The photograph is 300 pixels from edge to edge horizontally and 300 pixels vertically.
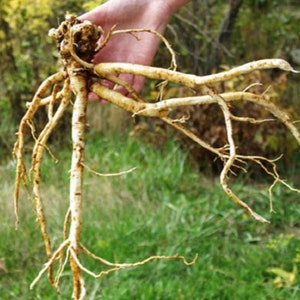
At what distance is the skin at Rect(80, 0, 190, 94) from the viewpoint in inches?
72.8

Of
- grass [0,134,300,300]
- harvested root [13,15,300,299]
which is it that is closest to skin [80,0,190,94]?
harvested root [13,15,300,299]

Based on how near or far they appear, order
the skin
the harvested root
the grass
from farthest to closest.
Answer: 1. the grass
2. the skin
3. the harvested root

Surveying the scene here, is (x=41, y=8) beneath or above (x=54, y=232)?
above

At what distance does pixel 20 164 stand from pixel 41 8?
246 centimetres

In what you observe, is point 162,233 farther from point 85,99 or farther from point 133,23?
point 85,99

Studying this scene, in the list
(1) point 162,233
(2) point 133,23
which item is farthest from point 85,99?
(1) point 162,233

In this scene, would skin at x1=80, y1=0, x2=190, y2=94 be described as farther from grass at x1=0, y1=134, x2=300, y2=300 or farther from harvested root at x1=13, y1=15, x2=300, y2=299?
grass at x1=0, y1=134, x2=300, y2=300

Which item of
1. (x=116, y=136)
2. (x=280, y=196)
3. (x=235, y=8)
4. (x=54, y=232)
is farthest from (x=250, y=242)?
(x=235, y=8)

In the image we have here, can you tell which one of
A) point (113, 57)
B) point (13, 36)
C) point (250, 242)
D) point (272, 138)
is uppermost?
point (13, 36)

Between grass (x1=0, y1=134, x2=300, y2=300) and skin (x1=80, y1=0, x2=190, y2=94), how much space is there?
1.07m

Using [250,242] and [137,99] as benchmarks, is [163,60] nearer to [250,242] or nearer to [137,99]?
[250,242]

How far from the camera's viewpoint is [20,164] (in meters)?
1.84

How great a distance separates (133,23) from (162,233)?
1.44m

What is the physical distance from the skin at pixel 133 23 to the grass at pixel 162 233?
1.07 m
